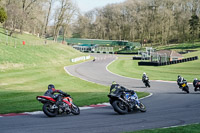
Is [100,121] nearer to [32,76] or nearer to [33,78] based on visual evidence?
[33,78]

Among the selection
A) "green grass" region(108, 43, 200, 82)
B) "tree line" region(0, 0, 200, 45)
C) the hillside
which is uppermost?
"tree line" region(0, 0, 200, 45)

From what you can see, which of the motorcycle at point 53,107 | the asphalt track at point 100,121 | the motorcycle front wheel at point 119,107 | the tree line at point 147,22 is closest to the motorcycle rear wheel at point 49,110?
the motorcycle at point 53,107

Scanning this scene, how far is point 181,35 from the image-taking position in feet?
423

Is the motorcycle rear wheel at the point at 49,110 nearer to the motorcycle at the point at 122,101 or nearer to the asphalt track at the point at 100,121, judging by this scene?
the asphalt track at the point at 100,121

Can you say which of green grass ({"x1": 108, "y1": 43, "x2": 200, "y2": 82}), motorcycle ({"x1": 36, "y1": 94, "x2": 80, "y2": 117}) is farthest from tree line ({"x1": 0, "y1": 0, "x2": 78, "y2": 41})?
motorcycle ({"x1": 36, "y1": 94, "x2": 80, "y2": 117})

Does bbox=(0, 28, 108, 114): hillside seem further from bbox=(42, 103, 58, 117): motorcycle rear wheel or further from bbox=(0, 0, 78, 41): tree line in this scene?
bbox=(0, 0, 78, 41): tree line

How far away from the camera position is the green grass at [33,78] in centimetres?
2145

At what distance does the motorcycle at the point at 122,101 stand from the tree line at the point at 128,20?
8143 cm

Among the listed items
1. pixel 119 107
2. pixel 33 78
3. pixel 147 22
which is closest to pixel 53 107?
pixel 119 107

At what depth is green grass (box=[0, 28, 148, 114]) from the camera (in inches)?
845

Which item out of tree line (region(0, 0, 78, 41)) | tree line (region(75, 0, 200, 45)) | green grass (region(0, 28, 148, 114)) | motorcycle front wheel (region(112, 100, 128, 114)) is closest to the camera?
motorcycle front wheel (region(112, 100, 128, 114))

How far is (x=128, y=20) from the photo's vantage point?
151 metres

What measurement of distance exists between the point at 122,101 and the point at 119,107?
12.5 inches

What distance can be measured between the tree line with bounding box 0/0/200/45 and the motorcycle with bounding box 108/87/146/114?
267 ft
